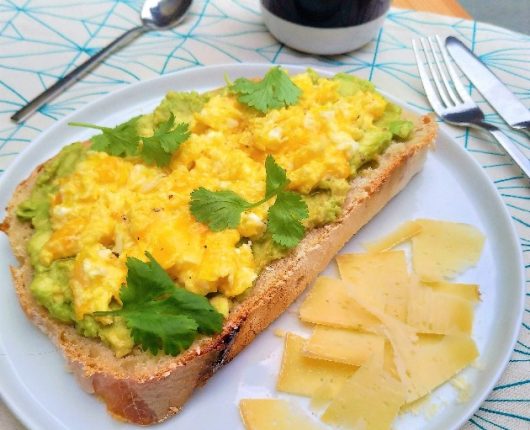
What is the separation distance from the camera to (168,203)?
205cm

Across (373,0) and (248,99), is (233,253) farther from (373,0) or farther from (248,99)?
(373,0)

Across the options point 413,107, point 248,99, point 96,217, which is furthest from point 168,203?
point 413,107

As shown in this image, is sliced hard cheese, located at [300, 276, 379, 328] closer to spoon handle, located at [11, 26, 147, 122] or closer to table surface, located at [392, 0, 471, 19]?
spoon handle, located at [11, 26, 147, 122]

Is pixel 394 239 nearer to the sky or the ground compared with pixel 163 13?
Result: nearer to the ground

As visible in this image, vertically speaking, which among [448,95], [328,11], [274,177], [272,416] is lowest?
[272,416]

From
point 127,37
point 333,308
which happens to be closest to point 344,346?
point 333,308

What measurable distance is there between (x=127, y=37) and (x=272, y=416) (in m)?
2.62

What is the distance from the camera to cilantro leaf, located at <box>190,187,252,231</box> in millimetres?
1982

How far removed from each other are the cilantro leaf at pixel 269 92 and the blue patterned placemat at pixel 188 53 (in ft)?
3.24

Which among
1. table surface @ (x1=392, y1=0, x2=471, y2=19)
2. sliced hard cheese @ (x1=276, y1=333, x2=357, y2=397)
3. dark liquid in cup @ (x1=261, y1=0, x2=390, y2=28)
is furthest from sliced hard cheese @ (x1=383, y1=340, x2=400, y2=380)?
table surface @ (x1=392, y1=0, x2=471, y2=19)

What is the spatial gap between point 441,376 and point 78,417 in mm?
1303

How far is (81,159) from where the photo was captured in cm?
234

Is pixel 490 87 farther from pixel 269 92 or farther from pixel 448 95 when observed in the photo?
pixel 269 92

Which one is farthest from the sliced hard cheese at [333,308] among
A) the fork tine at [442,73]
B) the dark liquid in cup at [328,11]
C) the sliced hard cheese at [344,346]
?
the dark liquid in cup at [328,11]
